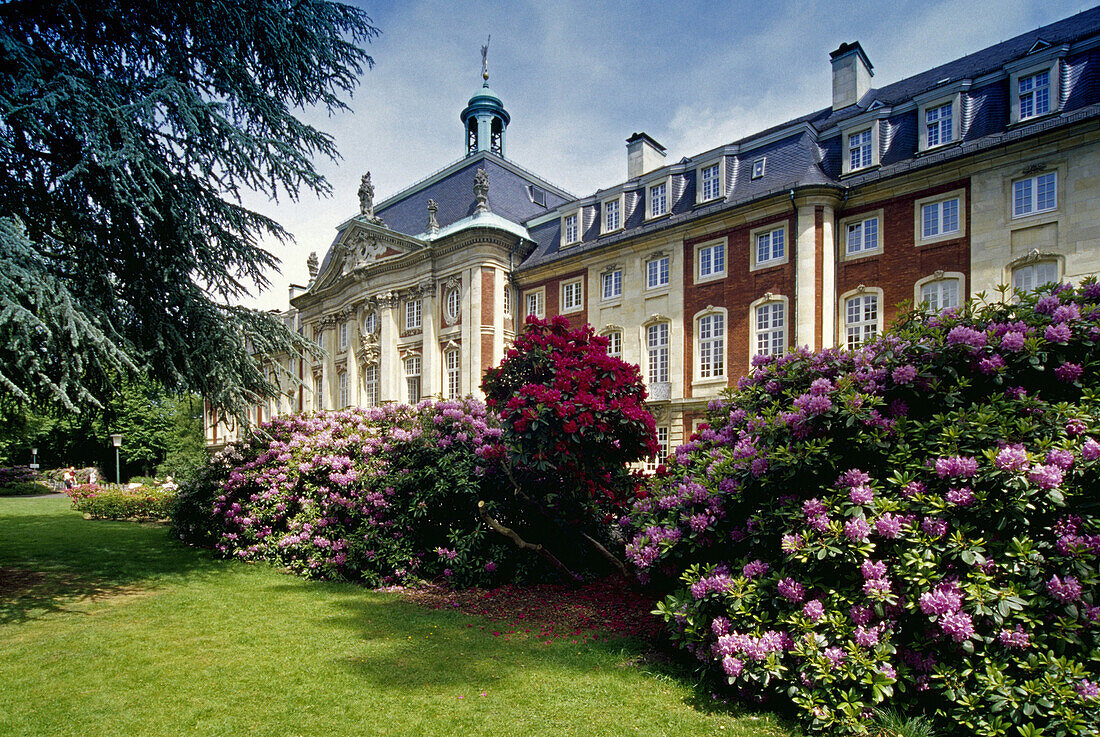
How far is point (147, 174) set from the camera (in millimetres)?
9586

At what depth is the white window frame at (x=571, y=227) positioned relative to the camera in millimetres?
30109

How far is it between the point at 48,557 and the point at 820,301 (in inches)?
912

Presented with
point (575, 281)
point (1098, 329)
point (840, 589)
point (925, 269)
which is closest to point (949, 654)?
point (840, 589)

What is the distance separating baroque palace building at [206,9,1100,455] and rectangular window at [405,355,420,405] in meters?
0.11

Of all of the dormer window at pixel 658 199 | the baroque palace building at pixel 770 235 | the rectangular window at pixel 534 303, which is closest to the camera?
the baroque palace building at pixel 770 235

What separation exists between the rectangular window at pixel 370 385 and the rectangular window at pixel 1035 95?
3237 centimetres

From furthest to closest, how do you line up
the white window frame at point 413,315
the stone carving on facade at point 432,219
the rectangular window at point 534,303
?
1. the white window frame at point 413,315
2. the stone carving on facade at point 432,219
3. the rectangular window at point 534,303

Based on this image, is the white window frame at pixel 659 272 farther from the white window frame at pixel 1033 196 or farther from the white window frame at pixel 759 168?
the white window frame at pixel 1033 196

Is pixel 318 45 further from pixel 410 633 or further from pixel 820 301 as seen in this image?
pixel 820 301

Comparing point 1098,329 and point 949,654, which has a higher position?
point 1098,329

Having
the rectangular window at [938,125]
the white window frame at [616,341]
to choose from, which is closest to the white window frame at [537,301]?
the white window frame at [616,341]

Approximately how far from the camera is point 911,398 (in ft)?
20.8

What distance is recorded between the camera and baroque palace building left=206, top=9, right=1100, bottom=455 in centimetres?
1850

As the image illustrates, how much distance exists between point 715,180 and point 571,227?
7741 millimetres
